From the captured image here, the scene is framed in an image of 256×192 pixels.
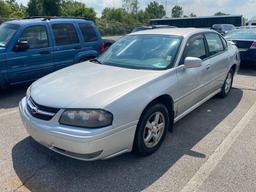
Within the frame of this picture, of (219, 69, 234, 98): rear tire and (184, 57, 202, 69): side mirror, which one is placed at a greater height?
(184, 57, 202, 69): side mirror

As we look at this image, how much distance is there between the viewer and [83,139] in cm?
274

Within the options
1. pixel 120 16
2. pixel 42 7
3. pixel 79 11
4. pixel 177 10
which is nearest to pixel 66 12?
pixel 79 11

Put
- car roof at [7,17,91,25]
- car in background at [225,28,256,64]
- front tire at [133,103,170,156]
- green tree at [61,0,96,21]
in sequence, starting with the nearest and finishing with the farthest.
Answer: front tire at [133,103,170,156] → car roof at [7,17,91,25] → car in background at [225,28,256,64] → green tree at [61,0,96,21]

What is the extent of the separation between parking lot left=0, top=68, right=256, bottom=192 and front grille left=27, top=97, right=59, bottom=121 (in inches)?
25.5

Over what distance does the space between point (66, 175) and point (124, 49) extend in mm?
2240

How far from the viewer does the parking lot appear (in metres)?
2.94

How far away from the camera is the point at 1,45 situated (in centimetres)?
580

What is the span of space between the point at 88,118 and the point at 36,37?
4.09 m

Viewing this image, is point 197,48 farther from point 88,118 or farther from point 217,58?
point 88,118

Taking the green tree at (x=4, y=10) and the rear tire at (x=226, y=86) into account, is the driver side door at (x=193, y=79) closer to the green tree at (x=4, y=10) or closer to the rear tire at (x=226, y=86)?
the rear tire at (x=226, y=86)

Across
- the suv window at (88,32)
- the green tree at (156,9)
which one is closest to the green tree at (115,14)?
the green tree at (156,9)

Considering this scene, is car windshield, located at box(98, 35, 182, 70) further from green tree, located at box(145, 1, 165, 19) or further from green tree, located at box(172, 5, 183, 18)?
green tree, located at box(172, 5, 183, 18)

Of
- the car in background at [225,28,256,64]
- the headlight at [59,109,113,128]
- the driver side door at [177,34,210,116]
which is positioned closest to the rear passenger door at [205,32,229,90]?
the driver side door at [177,34,210,116]

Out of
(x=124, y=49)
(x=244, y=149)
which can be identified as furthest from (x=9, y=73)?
(x=244, y=149)
